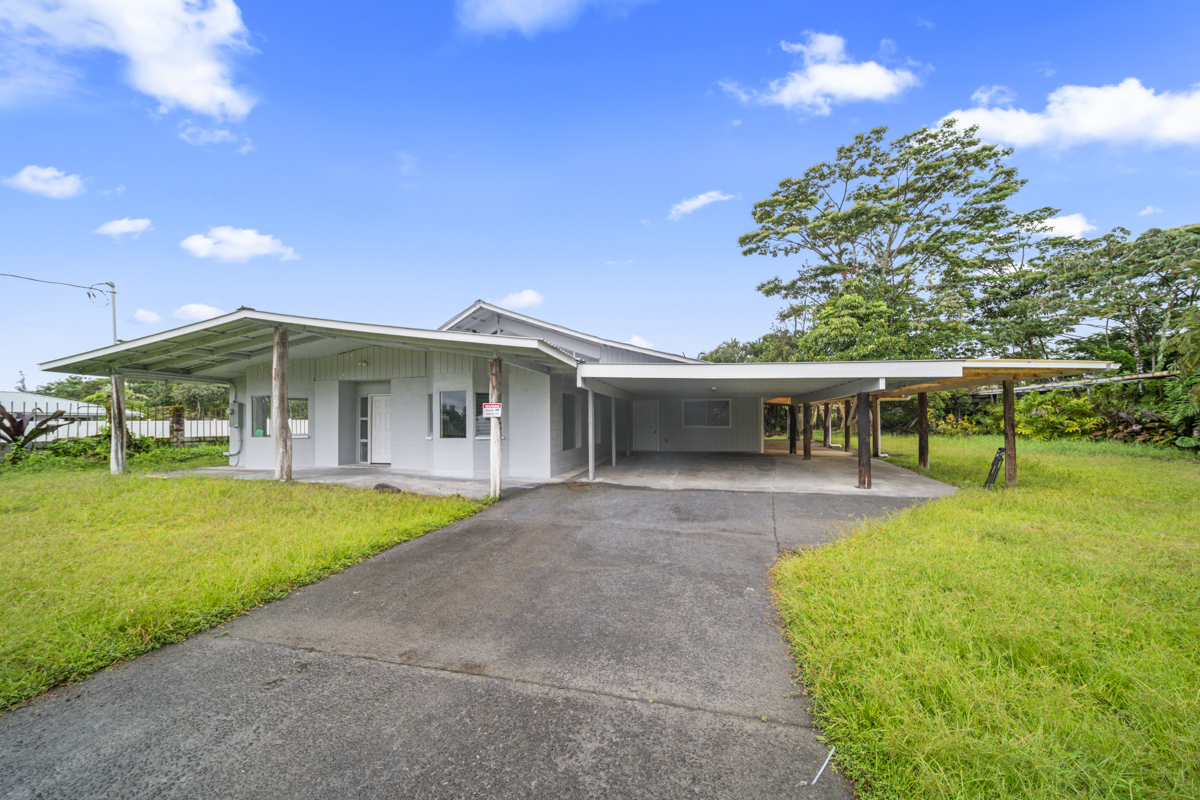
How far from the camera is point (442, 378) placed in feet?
33.1

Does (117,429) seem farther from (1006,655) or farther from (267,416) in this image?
(1006,655)

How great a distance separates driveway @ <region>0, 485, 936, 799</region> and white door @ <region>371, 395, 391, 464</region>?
7896 mm

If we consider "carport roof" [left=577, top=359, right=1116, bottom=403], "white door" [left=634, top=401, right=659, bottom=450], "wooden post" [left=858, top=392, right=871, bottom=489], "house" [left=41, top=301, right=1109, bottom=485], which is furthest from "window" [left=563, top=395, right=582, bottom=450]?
"wooden post" [left=858, top=392, right=871, bottom=489]

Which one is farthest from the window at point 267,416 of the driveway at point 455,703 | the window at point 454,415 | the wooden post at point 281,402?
the driveway at point 455,703

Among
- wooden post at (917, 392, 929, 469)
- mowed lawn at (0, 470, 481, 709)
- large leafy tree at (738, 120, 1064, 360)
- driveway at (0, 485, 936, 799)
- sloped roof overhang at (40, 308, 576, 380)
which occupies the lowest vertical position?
driveway at (0, 485, 936, 799)

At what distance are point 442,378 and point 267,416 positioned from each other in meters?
5.26

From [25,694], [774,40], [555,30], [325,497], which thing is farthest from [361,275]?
[25,694]

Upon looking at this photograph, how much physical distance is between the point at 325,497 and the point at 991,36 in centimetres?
1645

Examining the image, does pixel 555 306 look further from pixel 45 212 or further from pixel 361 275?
pixel 45 212

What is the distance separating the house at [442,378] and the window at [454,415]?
2 centimetres

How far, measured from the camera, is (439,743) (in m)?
2.19

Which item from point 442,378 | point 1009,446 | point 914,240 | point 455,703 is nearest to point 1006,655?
point 455,703

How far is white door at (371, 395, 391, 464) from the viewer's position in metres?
11.8

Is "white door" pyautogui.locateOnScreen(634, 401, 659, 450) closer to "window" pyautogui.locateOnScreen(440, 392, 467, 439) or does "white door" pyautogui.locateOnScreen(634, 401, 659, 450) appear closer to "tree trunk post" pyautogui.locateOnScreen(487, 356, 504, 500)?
"window" pyautogui.locateOnScreen(440, 392, 467, 439)
